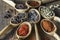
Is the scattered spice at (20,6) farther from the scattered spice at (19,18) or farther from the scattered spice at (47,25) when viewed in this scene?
the scattered spice at (47,25)

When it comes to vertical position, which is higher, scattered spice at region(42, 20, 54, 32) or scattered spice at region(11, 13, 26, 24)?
scattered spice at region(11, 13, 26, 24)

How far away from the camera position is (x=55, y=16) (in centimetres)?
95

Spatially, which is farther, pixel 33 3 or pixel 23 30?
pixel 33 3

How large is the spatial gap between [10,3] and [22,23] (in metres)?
0.20

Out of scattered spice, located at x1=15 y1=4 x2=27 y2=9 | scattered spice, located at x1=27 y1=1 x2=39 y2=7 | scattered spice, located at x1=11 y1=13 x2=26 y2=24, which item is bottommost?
scattered spice, located at x1=11 y1=13 x2=26 y2=24

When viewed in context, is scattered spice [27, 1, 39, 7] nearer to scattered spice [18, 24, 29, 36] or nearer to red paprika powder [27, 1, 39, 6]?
red paprika powder [27, 1, 39, 6]

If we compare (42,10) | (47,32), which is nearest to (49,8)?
(42,10)

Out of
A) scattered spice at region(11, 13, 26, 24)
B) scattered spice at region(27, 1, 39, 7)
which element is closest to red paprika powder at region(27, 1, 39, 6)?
scattered spice at region(27, 1, 39, 7)

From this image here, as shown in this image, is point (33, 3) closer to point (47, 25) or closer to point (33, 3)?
point (33, 3)

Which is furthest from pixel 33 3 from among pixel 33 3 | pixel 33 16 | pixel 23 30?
pixel 23 30

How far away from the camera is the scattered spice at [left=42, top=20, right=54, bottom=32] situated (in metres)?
0.88

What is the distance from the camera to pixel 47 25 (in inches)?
35.3

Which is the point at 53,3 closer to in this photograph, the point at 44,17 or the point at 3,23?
the point at 44,17

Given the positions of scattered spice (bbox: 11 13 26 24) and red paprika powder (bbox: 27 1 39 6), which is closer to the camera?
scattered spice (bbox: 11 13 26 24)
